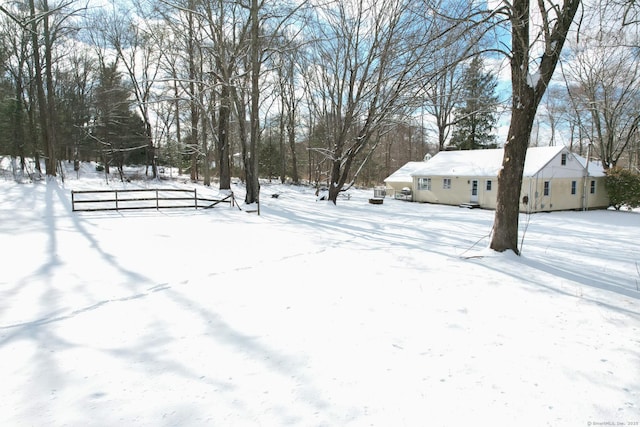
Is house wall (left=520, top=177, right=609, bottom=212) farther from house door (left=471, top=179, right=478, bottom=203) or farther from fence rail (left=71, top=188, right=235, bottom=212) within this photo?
fence rail (left=71, top=188, right=235, bottom=212)

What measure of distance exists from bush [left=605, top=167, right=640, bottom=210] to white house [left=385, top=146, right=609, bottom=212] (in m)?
0.54

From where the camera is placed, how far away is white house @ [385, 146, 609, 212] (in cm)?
2009

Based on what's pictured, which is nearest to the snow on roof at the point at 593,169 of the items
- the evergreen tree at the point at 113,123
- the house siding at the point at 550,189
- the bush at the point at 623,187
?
the house siding at the point at 550,189

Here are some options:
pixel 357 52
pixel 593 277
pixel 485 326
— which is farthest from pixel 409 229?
pixel 357 52

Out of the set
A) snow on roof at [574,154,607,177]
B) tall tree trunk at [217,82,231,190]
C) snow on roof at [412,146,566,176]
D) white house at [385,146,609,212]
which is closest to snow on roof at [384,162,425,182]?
snow on roof at [412,146,566,176]

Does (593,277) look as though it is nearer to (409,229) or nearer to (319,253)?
(319,253)

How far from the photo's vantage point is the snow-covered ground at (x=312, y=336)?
8.87 feet

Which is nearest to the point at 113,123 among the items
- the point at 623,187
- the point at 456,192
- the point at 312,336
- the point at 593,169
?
the point at 456,192

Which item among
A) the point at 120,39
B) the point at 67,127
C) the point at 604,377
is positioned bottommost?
the point at 604,377

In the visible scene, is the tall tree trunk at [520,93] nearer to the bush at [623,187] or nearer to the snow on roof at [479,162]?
the snow on roof at [479,162]

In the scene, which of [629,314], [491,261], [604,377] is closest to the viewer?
[604,377]

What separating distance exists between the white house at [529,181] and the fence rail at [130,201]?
47.1 feet

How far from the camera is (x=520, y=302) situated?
4832mm

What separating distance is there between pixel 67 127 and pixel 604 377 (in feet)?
128
